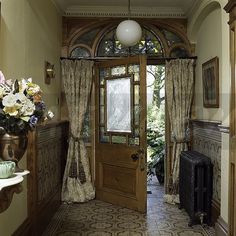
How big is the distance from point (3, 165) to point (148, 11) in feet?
12.1

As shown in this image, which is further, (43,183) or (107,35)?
(107,35)

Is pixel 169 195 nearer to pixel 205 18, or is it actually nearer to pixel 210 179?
pixel 210 179

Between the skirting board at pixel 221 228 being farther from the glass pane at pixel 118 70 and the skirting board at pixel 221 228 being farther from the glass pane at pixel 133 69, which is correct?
the glass pane at pixel 118 70

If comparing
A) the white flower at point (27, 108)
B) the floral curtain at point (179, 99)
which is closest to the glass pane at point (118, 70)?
the floral curtain at point (179, 99)

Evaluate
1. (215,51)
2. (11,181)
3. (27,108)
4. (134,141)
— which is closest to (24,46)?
(27,108)

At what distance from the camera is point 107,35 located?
4957mm

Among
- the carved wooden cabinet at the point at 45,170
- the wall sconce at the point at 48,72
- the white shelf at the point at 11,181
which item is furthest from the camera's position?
the wall sconce at the point at 48,72

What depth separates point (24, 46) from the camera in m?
2.95

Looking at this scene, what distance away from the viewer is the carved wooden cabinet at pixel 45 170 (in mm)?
3141

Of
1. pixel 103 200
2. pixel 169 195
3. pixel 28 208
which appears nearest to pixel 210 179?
pixel 169 195

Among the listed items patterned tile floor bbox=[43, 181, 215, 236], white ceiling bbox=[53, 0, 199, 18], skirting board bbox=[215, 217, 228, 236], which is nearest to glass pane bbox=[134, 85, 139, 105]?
white ceiling bbox=[53, 0, 199, 18]

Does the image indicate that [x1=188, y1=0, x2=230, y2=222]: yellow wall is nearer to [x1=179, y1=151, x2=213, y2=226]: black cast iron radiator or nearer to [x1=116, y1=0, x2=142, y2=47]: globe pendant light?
[x1=179, y1=151, x2=213, y2=226]: black cast iron radiator

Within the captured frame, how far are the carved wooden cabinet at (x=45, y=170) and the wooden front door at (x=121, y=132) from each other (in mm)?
593

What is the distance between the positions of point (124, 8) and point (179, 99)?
155 cm
